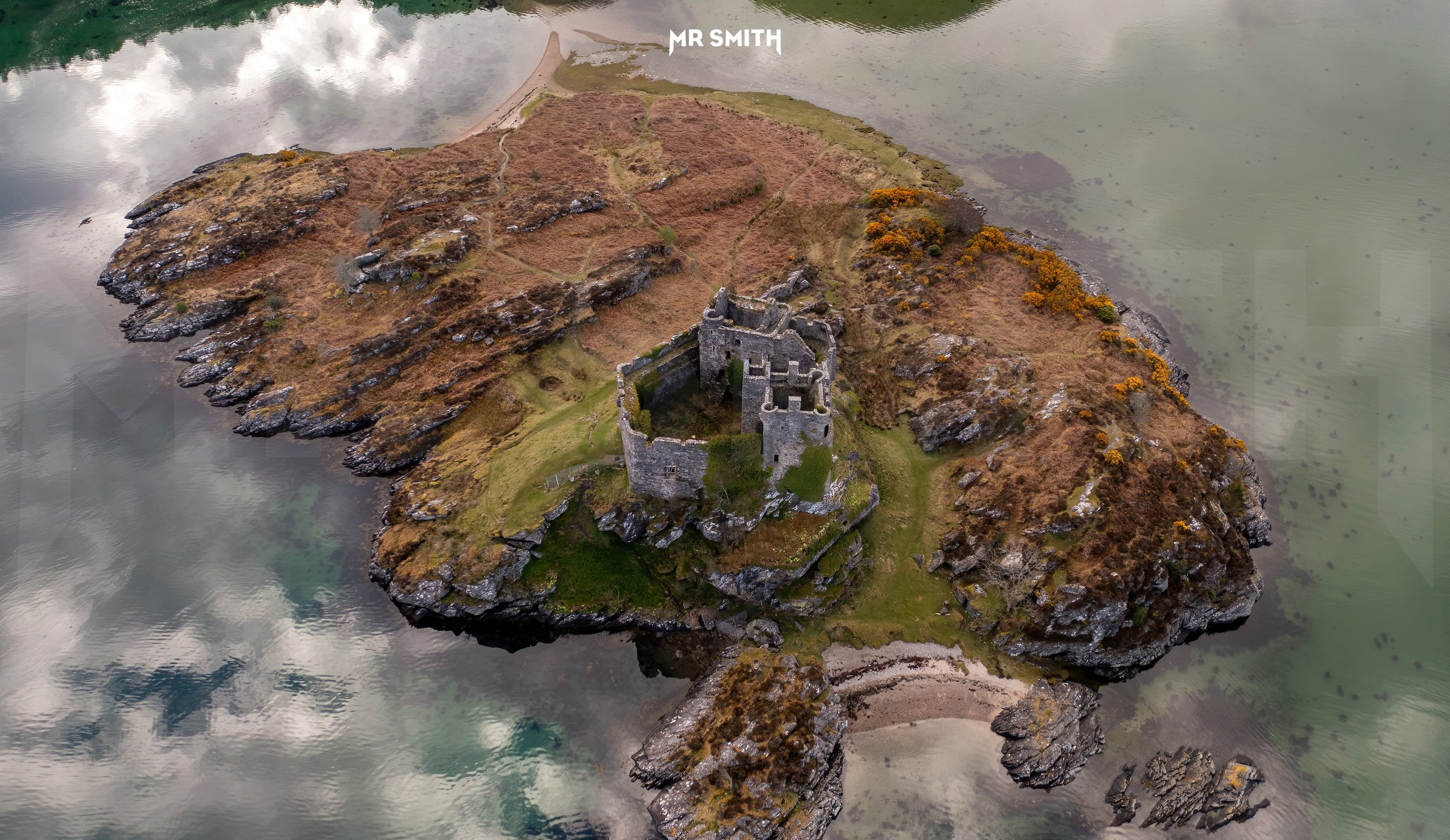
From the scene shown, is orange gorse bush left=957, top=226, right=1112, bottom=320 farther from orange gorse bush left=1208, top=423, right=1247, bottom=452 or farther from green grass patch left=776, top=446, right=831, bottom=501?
green grass patch left=776, top=446, right=831, bottom=501

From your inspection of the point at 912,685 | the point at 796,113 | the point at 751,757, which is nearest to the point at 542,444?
the point at 751,757

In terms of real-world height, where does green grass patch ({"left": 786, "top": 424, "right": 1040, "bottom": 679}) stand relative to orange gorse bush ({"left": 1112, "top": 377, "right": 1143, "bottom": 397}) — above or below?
below

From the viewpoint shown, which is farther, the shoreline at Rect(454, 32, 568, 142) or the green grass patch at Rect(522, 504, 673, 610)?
the shoreline at Rect(454, 32, 568, 142)

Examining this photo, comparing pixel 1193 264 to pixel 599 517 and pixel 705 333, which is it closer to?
pixel 705 333

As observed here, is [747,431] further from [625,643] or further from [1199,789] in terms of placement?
[1199,789]

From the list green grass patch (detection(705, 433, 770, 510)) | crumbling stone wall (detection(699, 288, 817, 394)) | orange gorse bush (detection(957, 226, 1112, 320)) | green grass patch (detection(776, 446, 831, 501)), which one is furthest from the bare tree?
orange gorse bush (detection(957, 226, 1112, 320))

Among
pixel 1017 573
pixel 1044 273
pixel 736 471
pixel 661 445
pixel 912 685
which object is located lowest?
pixel 912 685
